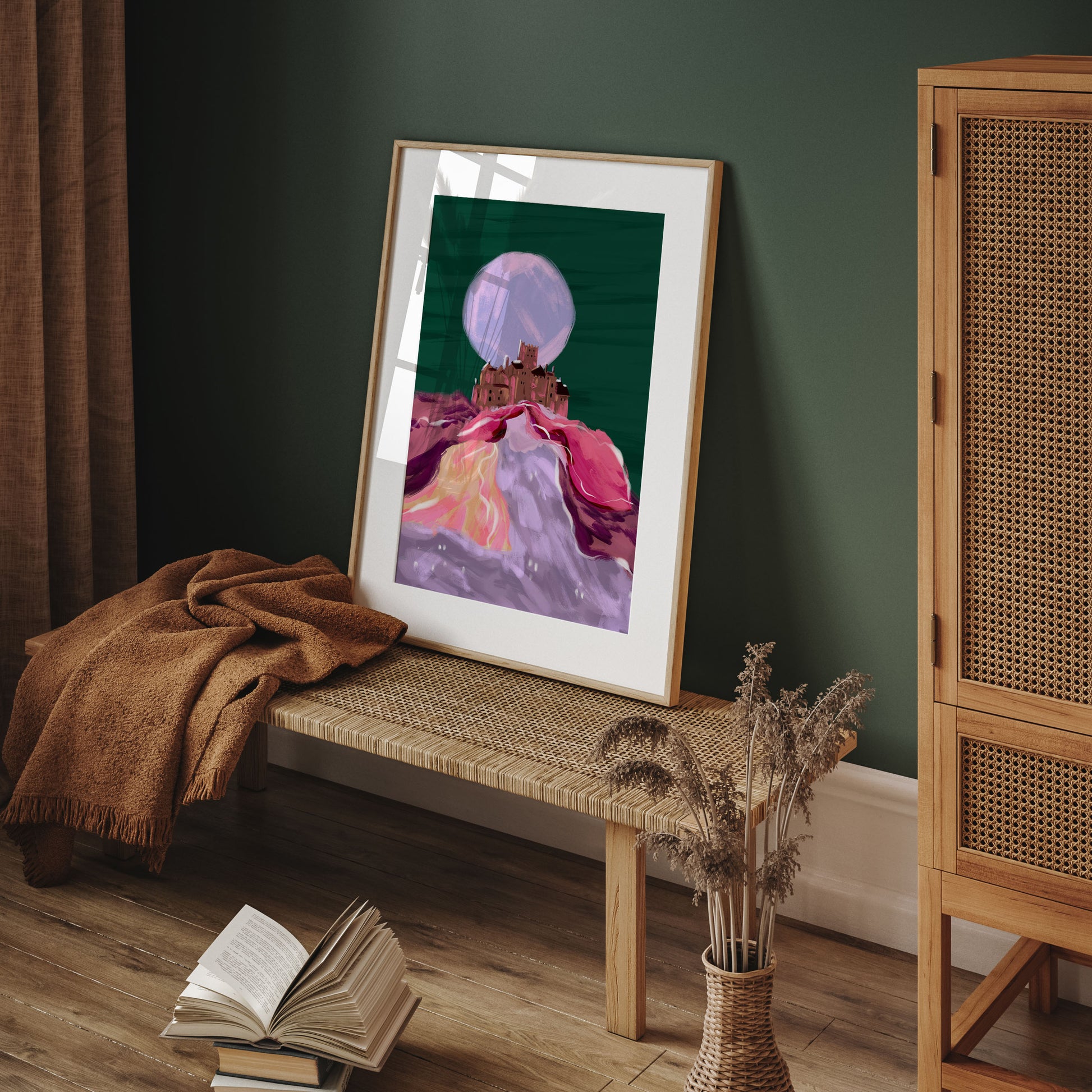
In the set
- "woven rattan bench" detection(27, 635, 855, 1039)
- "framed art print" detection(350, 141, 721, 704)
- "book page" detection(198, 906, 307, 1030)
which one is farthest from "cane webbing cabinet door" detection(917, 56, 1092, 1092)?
"book page" detection(198, 906, 307, 1030)

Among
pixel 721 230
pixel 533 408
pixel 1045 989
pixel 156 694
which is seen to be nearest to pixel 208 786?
pixel 156 694

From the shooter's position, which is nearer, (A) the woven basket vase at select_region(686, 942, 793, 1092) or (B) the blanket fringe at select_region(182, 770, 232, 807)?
(A) the woven basket vase at select_region(686, 942, 793, 1092)

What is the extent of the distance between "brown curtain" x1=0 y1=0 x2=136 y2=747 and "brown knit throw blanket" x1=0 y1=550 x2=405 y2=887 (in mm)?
426

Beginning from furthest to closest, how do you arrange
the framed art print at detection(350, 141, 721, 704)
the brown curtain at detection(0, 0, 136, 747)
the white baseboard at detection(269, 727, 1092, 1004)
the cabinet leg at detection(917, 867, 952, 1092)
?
the brown curtain at detection(0, 0, 136, 747)
the framed art print at detection(350, 141, 721, 704)
the white baseboard at detection(269, 727, 1092, 1004)
the cabinet leg at detection(917, 867, 952, 1092)

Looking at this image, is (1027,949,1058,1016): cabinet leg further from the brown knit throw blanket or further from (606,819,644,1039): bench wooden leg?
the brown knit throw blanket

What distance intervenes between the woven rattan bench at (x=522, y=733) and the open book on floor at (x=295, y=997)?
333 mm

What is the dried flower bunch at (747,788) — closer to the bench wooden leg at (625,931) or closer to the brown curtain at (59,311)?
the bench wooden leg at (625,931)

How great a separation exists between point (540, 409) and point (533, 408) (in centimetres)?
2

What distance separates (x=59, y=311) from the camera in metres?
2.95

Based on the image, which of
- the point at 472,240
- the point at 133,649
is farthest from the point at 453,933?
the point at 472,240

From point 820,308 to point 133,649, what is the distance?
4.76 ft

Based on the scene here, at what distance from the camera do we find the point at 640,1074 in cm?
198

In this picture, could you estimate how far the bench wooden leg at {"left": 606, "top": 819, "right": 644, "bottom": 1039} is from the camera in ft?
6.63

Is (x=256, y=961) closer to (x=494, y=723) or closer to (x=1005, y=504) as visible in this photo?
(x=494, y=723)
